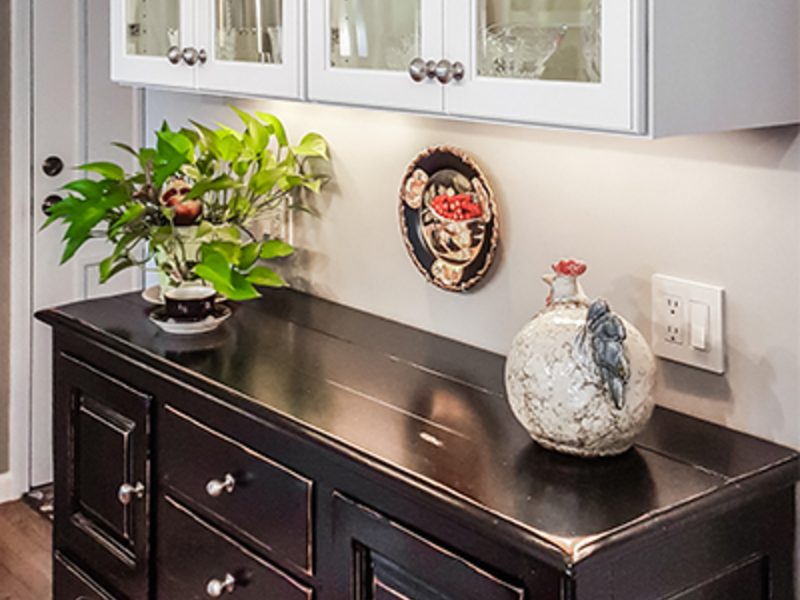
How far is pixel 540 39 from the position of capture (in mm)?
1168

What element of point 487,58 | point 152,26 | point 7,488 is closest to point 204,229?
point 152,26

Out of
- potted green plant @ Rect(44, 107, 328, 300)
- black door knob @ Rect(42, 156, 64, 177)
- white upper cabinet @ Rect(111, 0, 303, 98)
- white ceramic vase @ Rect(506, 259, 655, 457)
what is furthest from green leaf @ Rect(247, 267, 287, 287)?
black door knob @ Rect(42, 156, 64, 177)

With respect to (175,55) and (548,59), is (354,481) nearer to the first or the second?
(548,59)

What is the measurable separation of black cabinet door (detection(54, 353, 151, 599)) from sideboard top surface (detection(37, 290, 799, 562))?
0.35 feet

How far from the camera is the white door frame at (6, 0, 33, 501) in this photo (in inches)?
114

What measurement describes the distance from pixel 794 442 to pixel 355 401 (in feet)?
2.05

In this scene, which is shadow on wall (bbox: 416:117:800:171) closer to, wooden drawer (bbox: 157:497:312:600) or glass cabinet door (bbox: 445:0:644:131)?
glass cabinet door (bbox: 445:0:644:131)

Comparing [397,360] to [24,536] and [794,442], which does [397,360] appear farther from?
[24,536]

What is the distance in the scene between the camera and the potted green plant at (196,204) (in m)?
1.75

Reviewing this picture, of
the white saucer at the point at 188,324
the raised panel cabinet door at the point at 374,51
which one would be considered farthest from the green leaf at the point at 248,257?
the raised panel cabinet door at the point at 374,51

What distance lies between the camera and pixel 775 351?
4.15ft

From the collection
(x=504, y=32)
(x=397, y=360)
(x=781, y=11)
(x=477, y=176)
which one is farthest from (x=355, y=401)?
(x=781, y=11)

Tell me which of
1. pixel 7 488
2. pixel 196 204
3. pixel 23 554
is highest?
pixel 196 204

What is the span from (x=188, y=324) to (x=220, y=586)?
509 millimetres
